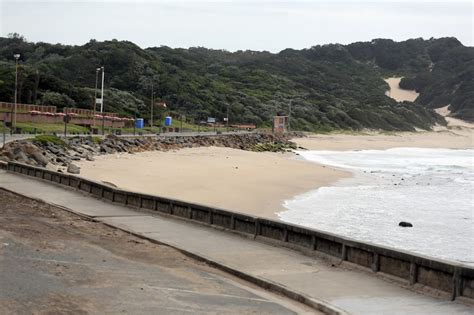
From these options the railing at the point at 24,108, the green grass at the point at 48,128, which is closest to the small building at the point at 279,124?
the railing at the point at 24,108

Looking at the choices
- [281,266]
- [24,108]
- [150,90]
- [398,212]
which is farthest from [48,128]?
[150,90]

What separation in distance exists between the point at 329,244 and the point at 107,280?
4458 millimetres

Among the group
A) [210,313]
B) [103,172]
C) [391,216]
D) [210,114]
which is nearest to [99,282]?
Result: [210,313]

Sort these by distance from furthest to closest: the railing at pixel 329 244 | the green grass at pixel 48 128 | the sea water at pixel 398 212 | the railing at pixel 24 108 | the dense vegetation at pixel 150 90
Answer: the dense vegetation at pixel 150 90, the railing at pixel 24 108, the green grass at pixel 48 128, the sea water at pixel 398 212, the railing at pixel 329 244

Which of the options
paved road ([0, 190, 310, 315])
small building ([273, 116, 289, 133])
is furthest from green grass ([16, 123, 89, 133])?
paved road ([0, 190, 310, 315])

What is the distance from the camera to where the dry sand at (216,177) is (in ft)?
94.4

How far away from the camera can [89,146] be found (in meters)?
48.9

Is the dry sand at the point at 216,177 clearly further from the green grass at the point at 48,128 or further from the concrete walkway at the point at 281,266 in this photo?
the green grass at the point at 48,128

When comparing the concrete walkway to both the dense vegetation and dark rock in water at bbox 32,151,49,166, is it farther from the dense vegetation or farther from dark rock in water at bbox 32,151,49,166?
the dense vegetation

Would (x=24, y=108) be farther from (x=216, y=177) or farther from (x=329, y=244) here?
(x=329, y=244)

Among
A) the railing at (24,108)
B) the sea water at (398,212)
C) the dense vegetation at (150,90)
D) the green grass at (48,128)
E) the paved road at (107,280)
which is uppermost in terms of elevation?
the dense vegetation at (150,90)

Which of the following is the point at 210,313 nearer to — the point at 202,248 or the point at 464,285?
the point at 464,285

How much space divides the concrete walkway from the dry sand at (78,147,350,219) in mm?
7572

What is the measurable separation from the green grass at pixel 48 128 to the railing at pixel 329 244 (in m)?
42.1
